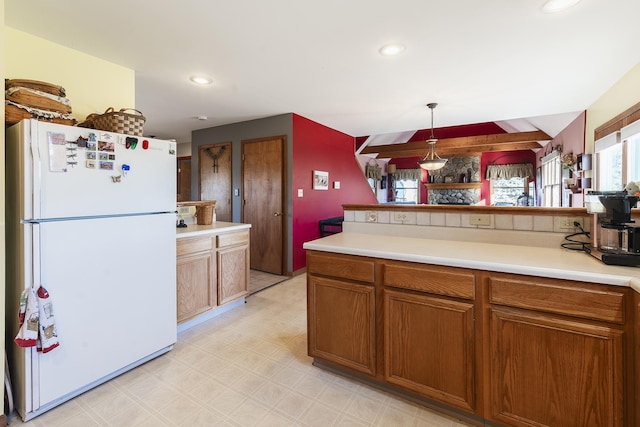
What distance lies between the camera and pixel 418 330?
1.55 metres

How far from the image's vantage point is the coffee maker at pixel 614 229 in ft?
4.19

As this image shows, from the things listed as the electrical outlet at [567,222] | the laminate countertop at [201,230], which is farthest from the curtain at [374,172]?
the electrical outlet at [567,222]

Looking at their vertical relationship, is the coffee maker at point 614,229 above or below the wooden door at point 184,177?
below

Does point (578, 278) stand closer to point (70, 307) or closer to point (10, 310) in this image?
point (70, 307)

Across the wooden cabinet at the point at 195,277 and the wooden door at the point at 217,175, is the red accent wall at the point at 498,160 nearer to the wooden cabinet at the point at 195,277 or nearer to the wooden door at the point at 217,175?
the wooden door at the point at 217,175

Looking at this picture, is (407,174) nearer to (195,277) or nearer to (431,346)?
(195,277)

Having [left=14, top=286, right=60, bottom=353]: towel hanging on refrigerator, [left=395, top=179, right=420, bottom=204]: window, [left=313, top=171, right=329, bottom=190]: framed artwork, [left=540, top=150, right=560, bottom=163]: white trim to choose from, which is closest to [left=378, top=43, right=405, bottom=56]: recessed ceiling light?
[left=313, top=171, right=329, bottom=190]: framed artwork

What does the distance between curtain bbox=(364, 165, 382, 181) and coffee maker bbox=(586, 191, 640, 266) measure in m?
6.81

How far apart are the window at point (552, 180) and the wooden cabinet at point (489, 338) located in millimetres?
5369

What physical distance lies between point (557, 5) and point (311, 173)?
331 centimetres

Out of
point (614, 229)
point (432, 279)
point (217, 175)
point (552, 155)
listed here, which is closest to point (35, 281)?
point (432, 279)

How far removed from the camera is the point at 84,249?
1662mm

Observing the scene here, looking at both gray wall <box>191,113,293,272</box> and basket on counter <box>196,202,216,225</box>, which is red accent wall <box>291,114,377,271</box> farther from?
basket on counter <box>196,202,216,225</box>

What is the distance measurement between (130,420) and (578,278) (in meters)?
2.23
